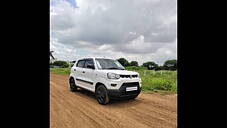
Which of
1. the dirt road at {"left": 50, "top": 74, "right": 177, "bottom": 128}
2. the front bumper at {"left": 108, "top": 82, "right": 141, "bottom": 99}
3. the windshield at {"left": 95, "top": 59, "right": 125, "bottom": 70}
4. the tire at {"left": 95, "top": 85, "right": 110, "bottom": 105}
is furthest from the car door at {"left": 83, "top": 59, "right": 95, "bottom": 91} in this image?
the front bumper at {"left": 108, "top": 82, "right": 141, "bottom": 99}

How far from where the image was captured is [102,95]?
15.8ft

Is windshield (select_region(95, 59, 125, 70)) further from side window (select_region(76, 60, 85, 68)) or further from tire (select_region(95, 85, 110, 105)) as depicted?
side window (select_region(76, 60, 85, 68))

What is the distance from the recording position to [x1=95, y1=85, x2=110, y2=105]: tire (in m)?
4.69

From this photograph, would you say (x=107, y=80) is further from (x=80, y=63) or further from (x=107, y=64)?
(x=80, y=63)

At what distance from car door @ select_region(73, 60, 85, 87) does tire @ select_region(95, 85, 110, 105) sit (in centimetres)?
125

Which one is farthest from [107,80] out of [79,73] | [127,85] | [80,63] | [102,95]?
[80,63]

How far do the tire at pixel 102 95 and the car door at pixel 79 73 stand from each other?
1.25 metres

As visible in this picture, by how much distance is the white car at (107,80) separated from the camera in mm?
4602

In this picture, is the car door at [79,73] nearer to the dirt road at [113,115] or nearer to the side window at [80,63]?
the side window at [80,63]
